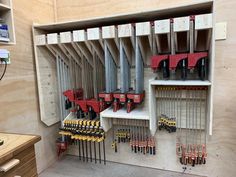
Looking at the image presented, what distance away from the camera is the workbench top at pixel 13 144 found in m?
0.87

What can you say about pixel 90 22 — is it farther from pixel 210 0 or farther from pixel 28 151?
pixel 28 151

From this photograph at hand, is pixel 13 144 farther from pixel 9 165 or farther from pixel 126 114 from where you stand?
pixel 126 114

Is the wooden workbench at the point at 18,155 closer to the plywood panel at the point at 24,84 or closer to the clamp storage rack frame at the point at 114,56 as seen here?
the plywood panel at the point at 24,84

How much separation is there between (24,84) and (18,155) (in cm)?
86

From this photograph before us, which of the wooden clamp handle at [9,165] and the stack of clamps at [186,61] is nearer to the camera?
the wooden clamp handle at [9,165]

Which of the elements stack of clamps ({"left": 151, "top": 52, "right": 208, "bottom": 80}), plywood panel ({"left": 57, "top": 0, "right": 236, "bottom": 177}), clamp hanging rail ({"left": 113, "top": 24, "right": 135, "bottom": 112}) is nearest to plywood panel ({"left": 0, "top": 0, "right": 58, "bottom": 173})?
plywood panel ({"left": 57, "top": 0, "right": 236, "bottom": 177})

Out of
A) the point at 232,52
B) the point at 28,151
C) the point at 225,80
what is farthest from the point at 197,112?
the point at 28,151

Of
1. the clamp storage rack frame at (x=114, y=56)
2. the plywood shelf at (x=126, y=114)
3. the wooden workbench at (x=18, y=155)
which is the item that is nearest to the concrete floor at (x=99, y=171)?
the clamp storage rack frame at (x=114, y=56)

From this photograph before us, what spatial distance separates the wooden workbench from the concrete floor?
88cm

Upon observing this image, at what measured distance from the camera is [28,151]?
1.03 m

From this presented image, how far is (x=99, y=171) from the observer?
1.89 meters

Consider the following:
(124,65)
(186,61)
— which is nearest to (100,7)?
(124,65)

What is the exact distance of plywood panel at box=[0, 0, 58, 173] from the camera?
151 cm

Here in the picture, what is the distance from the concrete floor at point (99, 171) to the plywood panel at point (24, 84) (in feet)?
0.48
